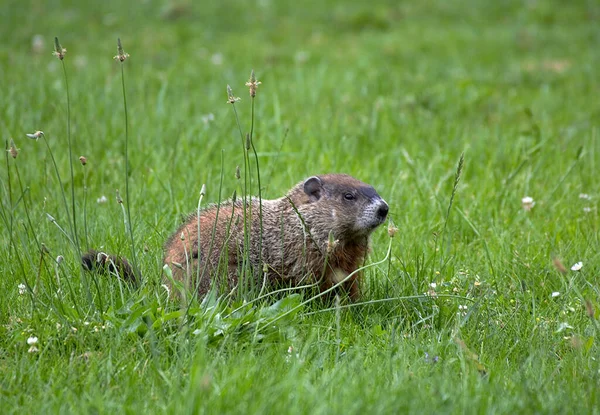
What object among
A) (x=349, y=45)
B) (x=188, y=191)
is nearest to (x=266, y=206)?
(x=188, y=191)

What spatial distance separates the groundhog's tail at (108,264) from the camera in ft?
11.0

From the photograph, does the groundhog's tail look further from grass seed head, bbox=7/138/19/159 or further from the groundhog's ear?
the groundhog's ear

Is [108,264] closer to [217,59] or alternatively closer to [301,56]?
[217,59]

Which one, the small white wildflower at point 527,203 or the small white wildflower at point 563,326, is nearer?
the small white wildflower at point 563,326

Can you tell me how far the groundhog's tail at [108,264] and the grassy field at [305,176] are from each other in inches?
2.5

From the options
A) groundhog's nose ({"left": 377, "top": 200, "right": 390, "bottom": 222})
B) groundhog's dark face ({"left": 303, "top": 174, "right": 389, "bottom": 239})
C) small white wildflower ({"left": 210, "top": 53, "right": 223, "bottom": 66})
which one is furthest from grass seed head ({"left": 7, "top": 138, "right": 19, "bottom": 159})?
small white wildflower ({"left": 210, "top": 53, "right": 223, "bottom": 66})

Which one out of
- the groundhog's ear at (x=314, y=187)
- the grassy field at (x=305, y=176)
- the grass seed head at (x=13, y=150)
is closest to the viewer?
the grassy field at (x=305, y=176)

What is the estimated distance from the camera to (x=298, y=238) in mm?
3912

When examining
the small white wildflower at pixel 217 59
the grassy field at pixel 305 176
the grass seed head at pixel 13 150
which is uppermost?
the grass seed head at pixel 13 150

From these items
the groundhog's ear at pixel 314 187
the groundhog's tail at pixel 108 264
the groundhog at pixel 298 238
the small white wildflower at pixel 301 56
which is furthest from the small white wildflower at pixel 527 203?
the small white wildflower at pixel 301 56

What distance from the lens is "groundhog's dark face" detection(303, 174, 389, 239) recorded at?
12.6 ft

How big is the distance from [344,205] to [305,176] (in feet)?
4.02

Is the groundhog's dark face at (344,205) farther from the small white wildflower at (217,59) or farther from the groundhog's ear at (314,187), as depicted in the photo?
the small white wildflower at (217,59)

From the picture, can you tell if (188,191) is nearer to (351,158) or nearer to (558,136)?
(351,158)
